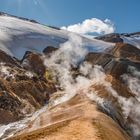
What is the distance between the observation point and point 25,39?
458ft

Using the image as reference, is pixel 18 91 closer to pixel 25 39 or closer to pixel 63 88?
pixel 63 88

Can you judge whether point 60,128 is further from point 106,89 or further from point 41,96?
point 41,96

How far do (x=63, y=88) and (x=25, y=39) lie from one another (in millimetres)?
47492

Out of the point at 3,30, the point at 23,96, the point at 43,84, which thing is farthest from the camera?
the point at 3,30

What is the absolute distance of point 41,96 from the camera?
83.2 metres

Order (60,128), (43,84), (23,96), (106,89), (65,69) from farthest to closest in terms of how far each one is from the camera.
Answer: (65,69) → (43,84) → (23,96) → (106,89) → (60,128)

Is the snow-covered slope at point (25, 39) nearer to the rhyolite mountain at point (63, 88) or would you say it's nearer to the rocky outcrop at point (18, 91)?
the rhyolite mountain at point (63, 88)

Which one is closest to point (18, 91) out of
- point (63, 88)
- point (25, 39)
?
point (63, 88)

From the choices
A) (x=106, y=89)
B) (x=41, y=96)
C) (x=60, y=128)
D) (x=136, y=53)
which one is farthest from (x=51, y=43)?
(x=60, y=128)

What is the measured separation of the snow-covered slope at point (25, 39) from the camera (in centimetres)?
12129

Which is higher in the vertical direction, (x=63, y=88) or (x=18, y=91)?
(x=18, y=91)

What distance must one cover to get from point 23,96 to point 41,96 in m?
5.93

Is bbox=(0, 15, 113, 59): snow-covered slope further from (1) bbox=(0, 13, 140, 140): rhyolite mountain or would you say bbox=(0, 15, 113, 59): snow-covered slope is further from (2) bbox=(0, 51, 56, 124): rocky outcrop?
(2) bbox=(0, 51, 56, 124): rocky outcrop

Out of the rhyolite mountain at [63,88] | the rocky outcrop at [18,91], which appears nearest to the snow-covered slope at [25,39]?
the rhyolite mountain at [63,88]
